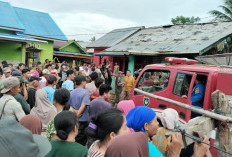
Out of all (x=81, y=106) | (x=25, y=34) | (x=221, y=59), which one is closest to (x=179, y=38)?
(x=221, y=59)

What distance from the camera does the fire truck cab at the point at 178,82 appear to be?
386cm

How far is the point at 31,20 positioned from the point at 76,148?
20484mm

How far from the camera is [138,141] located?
1.56 metres

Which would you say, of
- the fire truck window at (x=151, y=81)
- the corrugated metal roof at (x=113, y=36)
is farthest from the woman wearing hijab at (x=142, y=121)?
the corrugated metal roof at (x=113, y=36)

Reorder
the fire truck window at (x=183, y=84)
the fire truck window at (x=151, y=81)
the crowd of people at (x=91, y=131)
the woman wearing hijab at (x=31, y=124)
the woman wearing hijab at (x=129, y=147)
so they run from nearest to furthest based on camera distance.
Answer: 1. the crowd of people at (x=91, y=131)
2. the woman wearing hijab at (x=129, y=147)
3. the woman wearing hijab at (x=31, y=124)
4. the fire truck window at (x=183, y=84)
5. the fire truck window at (x=151, y=81)

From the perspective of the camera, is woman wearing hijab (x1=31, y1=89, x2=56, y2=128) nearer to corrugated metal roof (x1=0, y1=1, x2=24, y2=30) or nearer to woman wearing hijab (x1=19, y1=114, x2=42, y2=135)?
woman wearing hijab (x1=19, y1=114, x2=42, y2=135)

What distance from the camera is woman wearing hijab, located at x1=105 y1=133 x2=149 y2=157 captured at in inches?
58.7

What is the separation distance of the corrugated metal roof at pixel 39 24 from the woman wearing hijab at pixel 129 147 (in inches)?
737

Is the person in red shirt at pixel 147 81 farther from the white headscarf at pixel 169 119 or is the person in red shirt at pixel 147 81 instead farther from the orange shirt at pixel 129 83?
the orange shirt at pixel 129 83

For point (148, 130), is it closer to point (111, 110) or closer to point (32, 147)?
point (111, 110)

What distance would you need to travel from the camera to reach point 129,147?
1.50 metres

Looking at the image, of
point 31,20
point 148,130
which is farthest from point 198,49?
point 31,20

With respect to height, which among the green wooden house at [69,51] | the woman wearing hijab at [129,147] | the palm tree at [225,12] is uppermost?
the palm tree at [225,12]

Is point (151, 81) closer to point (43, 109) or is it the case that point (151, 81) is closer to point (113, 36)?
point (43, 109)
